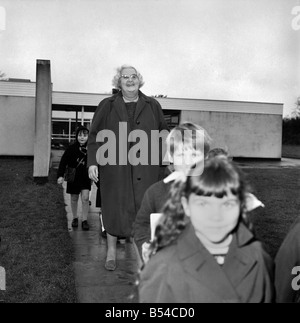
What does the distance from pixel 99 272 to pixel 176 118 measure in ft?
80.1

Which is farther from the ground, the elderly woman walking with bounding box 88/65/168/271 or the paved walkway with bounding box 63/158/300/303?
the elderly woman walking with bounding box 88/65/168/271

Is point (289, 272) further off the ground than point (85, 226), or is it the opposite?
point (289, 272)

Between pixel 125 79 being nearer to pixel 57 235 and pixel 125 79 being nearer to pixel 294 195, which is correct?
pixel 57 235

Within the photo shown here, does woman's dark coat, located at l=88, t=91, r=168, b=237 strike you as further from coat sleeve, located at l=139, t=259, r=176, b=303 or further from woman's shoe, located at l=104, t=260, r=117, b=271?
coat sleeve, located at l=139, t=259, r=176, b=303

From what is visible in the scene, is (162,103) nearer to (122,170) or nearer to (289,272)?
(122,170)

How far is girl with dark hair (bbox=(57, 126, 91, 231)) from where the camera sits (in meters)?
6.53

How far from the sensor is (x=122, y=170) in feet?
14.0

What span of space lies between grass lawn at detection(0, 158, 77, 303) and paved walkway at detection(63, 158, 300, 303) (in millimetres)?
97

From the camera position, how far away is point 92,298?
3.91m

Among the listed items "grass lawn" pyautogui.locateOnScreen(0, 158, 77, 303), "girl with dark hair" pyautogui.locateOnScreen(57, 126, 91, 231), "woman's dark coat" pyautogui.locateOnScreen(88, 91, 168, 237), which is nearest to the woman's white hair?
"woman's dark coat" pyautogui.locateOnScreen(88, 91, 168, 237)

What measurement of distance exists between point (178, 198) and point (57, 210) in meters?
6.29

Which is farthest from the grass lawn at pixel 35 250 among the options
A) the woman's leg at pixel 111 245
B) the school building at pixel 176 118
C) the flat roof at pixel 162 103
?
the flat roof at pixel 162 103

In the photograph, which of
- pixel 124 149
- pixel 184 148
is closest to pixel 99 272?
pixel 124 149

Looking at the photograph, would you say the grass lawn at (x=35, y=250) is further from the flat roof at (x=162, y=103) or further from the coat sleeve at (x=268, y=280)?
the flat roof at (x=162, y=103)
